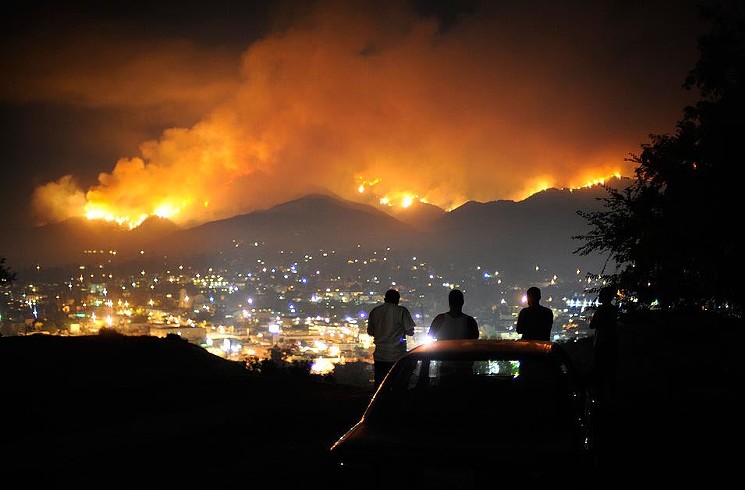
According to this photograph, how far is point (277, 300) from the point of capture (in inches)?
3260

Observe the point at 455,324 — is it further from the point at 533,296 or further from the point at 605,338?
the point at 605,338

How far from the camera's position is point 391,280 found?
281ft

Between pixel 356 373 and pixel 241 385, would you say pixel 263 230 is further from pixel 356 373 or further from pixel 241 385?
pixel 241 385

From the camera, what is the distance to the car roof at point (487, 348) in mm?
5379

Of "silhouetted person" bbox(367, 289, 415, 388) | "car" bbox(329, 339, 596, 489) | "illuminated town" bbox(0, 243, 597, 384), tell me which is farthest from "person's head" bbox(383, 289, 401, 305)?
"illuminated town" bbox(0, 243, 597, 384)

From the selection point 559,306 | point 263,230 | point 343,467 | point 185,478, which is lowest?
point 185,478

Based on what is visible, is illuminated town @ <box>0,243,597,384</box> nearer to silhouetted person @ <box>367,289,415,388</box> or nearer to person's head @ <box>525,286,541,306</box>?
silhouetted person @ <box>367,289,415,388</box>

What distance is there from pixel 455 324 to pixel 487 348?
14.1ft

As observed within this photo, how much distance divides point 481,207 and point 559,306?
9033 cm

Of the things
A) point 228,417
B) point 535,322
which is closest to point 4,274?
point 228,417

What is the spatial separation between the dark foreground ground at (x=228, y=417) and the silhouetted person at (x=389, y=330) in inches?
47.5

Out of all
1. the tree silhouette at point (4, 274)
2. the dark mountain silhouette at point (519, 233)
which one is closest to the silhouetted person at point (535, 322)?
the tree silhouette at point (4, 274)

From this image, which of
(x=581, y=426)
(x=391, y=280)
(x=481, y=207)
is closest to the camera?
(x=581, y=426)

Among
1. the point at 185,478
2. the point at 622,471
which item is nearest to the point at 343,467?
the point at 185,478
